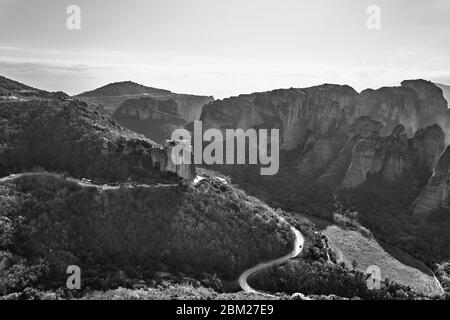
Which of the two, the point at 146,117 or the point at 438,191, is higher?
the point at 146,117

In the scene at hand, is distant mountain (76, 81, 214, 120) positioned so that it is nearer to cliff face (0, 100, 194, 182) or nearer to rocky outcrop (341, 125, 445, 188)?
rocky outcrop (341, 125, 445, 188)

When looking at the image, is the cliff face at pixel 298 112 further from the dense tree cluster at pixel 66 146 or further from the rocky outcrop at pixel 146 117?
the dense tree cluster at pixel 66 146

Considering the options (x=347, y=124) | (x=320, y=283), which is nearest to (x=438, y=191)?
(x=320, y=283)

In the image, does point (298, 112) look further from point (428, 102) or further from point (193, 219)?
point (193, 219)

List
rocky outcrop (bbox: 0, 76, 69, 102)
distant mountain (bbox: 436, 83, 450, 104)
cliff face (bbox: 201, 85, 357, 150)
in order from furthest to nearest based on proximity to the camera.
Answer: distant mountain (bbox: 436, 83, 450, 104), cliff face (bbox: 201, 85, 357, 150), rocky outcrop (bbox: 0, 76, 69, 102)

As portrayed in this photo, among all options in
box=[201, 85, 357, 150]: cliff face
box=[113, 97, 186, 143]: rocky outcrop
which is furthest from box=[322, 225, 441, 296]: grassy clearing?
box=[113, 97, 186, 143]: rocky outcrop
